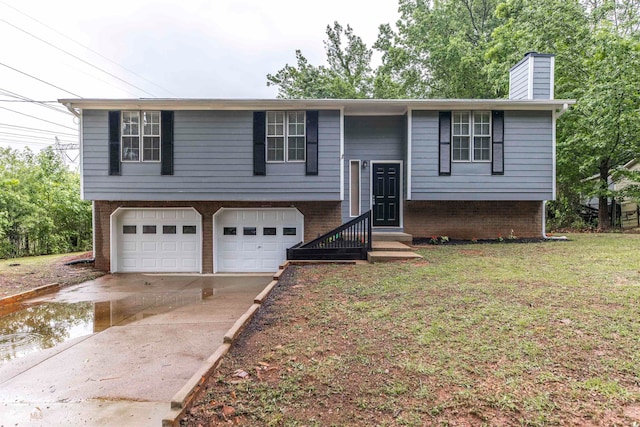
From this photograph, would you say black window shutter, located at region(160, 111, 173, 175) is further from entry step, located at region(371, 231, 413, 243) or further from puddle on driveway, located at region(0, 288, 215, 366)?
entry step, located at region(371, 231, 413, 243)

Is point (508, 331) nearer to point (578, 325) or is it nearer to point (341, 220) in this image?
point (578, 325)

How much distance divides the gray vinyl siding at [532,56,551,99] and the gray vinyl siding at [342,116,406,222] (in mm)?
3879

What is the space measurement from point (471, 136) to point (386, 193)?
2.85 metres

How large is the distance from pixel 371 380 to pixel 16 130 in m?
31.3

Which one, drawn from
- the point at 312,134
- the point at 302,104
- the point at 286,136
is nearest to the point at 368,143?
the point at 312,134

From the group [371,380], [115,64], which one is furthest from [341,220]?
[115,64]

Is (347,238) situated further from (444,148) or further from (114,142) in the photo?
(114,142)

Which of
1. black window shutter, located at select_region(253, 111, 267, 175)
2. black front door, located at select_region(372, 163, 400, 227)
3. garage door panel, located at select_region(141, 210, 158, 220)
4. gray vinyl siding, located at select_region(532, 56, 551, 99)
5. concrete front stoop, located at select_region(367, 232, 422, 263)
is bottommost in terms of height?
concrete front stoop, located at select_region(367, 232, 422, 263)

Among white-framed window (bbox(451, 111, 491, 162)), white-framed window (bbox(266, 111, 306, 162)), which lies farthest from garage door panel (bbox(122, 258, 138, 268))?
white-framed window (bbox(451, 111, 491, 162))

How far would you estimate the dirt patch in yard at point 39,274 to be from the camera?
7.27m

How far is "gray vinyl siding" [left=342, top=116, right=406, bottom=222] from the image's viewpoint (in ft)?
33.6

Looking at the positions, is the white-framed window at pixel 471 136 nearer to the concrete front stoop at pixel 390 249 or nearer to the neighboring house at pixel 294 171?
the neighboring house at pixel 294 171

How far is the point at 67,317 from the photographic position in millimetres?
5586

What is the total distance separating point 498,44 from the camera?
14.8m
